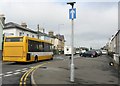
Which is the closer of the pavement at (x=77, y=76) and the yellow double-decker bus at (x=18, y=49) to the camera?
the pavement at (x=77, y=76)

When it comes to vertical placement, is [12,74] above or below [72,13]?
below

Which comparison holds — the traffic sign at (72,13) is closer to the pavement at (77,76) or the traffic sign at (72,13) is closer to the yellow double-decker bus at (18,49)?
the pavement at (77,76)

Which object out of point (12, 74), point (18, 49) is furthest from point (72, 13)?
point (18, 49)

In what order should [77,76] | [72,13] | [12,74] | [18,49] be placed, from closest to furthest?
[72,13]
[77,76]
[12,74]
[18,49]

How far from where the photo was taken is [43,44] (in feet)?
107

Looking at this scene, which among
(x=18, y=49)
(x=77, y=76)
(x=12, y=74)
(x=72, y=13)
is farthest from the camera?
(x=18, y=49)

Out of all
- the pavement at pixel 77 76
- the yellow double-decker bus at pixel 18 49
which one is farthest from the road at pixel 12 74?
the yellow double-decker bus at pixel 18 49

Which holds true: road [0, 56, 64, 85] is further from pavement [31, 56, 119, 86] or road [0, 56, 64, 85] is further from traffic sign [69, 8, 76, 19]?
traffic sign [69, 8, 76, 19]

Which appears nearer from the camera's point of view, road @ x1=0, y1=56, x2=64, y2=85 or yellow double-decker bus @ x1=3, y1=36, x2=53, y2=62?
road @ x1=0, y1=56, x2=64, y2=85

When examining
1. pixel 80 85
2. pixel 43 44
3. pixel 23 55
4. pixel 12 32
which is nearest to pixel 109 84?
pixel 80 85

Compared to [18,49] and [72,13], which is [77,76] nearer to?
[72,13]

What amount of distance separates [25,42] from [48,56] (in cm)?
1106

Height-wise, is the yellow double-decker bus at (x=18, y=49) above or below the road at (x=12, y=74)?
above

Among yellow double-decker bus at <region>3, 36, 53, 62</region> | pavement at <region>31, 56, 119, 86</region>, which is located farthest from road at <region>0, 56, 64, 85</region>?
yellow double-decker bus at <region>3, 36, 53, 62</region>
